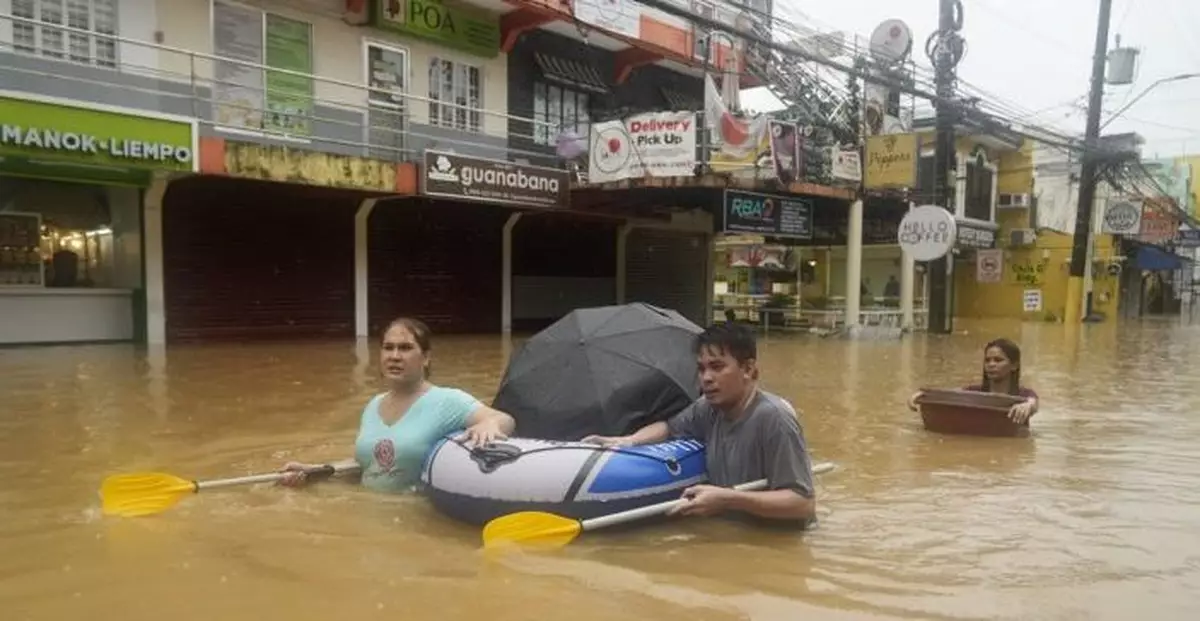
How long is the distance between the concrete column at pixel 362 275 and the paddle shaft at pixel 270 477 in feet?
40.0

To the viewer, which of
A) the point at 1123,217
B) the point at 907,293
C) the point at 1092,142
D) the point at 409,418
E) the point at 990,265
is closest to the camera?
the point at 409,418

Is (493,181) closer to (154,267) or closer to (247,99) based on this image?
(247,99)

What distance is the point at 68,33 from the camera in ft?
40.6

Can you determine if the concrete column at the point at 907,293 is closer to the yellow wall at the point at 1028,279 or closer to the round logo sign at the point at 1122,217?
the yellow wall at the point at 1028,279

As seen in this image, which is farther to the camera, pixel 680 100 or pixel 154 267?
pixel 680 100

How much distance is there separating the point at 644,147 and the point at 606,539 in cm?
1312

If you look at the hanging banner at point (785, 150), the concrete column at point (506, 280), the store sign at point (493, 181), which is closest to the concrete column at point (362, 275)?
the store sign at point (493, 181)

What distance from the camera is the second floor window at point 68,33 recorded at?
40.7 feet

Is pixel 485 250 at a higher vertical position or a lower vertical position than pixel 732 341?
higher

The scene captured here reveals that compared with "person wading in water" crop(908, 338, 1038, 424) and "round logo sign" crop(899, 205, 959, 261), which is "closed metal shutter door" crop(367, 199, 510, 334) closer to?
"round logo sign" crop(899, 205, 959, 261)

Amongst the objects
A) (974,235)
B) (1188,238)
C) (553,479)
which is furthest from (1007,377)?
(1188,238)

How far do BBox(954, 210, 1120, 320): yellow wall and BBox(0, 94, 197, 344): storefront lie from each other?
30407 mm

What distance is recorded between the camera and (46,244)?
14133 millimetres

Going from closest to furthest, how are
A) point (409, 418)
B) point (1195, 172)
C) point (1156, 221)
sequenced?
point (409, 418)
point (1156, 221)
point (1195, 172)
